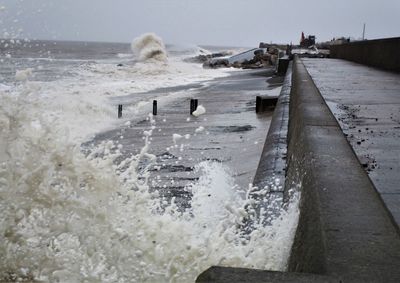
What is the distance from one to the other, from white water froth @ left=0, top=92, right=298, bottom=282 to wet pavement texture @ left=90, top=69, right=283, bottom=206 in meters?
1.42

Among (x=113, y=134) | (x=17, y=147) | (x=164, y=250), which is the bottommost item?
(x=113, y=134)

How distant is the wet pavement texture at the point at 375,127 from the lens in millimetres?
2531

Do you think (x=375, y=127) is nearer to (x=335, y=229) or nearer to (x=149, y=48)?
(x=335, y=229)

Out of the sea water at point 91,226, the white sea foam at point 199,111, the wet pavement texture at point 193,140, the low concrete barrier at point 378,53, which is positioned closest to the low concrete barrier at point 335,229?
the sea water at point 91,226

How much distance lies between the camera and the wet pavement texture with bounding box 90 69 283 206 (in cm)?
566

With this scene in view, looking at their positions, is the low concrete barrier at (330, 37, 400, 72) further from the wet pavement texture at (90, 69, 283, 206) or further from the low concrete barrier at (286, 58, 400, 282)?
the low concrete barrier at (286, 58, 400, 282)

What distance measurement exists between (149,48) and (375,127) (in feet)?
151

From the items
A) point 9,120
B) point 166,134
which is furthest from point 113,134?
point 9,120

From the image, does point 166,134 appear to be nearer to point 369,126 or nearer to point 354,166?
point 369,126

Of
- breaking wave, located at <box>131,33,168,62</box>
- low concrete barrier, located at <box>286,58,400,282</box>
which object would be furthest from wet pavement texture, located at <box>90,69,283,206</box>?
breaking wave, located at <box>131,33,168,62</box>

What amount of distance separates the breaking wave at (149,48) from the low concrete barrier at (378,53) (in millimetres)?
30483

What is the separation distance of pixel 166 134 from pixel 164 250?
6185mm

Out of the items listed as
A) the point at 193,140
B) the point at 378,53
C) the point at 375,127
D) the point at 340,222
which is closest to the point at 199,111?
the point at 193,140

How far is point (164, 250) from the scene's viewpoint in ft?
8.70
